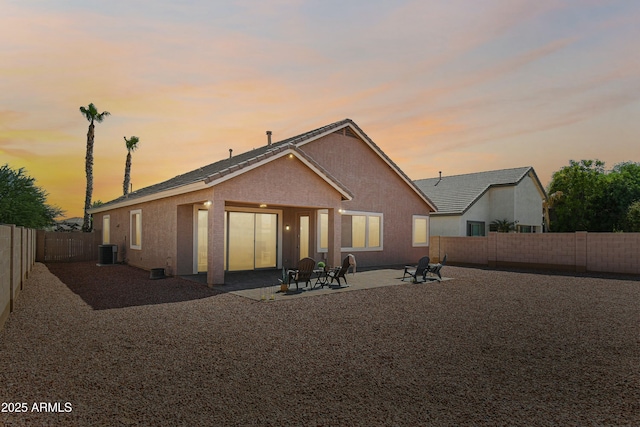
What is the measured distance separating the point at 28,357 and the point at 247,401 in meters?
3.56

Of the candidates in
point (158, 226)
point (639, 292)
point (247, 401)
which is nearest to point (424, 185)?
point (639, 292)

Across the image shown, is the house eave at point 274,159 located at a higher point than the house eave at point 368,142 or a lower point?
lower

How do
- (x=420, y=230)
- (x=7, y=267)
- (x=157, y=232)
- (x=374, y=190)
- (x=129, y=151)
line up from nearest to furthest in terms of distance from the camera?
(x=7, y=267)
(x=157, y=232)
(x=374, y=190)
(x=420, y=230)
(x=129, y=151)

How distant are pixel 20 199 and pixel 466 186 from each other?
33.3 m

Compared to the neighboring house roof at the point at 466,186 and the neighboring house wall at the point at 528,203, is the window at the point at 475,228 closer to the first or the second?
the neighboring house roof at the point at 466,186

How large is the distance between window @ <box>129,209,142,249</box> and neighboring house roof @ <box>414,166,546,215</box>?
1916 centimetres

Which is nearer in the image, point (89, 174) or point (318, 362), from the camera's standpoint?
point (318, 362)

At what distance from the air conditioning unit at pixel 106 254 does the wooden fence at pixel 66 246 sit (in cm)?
558

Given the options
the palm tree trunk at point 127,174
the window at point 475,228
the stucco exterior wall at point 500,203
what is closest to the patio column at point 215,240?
Answer: the window at point 475,228

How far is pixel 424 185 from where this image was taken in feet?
112

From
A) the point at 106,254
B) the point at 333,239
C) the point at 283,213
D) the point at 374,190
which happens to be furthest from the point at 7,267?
the point at 374,190

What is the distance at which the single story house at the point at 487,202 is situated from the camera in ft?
87.0

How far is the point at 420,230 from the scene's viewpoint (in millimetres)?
21375

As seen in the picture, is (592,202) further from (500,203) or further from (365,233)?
(365,233)
